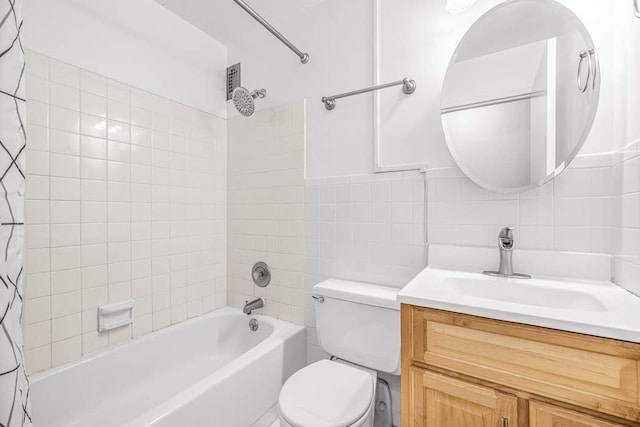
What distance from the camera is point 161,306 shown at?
168cm

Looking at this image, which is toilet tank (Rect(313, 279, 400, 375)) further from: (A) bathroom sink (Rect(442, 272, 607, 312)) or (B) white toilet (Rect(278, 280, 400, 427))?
(A) bathroom sink (Rect(442, 272, 607, 312))

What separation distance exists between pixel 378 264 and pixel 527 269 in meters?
0.61

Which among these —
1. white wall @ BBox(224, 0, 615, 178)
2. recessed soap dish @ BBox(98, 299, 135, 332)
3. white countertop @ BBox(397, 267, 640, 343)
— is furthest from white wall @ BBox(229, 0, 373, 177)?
recessed soap dish @ BBox(98, 299, 135, 332)

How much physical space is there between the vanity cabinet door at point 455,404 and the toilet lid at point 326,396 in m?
0.25

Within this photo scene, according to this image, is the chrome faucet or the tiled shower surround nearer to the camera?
the chrome faucet

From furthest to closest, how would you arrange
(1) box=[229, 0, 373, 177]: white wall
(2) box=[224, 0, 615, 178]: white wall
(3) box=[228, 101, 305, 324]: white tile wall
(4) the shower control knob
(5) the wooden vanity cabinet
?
1. (4) the shower control knob
2. (3) box=[228, 101, 305, 324]: white tile wall
3. (1) box=[229, 0, 373, 177]: white wall
4. (2) box=[224, 0, 615, 178]: white wall
5. (5) the wooden vanity cabinet

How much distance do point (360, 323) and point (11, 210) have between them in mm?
1207

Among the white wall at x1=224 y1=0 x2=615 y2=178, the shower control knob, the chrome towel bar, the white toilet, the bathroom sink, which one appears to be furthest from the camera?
the shower control knob

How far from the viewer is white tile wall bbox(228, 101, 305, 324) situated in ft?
5.66

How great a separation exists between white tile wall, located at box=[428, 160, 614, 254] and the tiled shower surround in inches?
56.7

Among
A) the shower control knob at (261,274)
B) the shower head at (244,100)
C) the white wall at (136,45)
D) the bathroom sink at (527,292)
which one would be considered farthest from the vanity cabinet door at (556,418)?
the white wall at (136,45)

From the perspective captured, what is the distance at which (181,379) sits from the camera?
1638 millimetres

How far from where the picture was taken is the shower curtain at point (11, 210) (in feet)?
1.50

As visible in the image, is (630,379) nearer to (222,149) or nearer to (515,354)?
(515,354)
